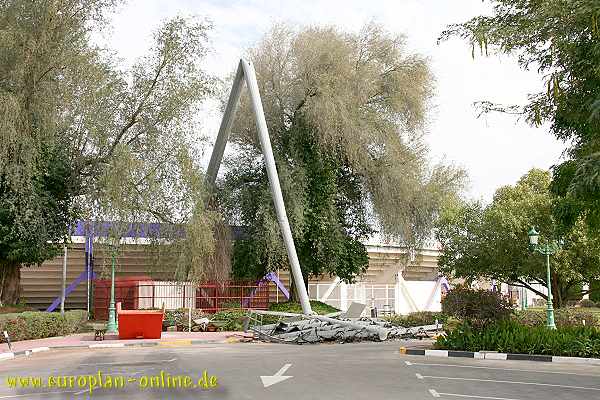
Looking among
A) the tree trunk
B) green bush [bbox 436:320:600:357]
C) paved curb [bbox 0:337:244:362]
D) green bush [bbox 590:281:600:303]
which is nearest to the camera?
green bush [bbox 436:320:600:357]

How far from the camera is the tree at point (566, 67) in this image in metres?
13.9

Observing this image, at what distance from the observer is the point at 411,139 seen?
114 ft

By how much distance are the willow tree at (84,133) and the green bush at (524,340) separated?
12.2 metres

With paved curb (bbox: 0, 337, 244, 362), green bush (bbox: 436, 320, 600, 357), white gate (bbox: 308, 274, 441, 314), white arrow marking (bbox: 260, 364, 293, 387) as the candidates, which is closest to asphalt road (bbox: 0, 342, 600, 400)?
white arrow marking (bbox: 260, 364, 293, 387)

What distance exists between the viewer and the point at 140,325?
2448cm

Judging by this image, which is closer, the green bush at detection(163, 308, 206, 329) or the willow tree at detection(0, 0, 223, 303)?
the willow tree at detection(0, 0, 223, 303)

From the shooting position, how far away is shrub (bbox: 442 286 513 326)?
60.0 ft

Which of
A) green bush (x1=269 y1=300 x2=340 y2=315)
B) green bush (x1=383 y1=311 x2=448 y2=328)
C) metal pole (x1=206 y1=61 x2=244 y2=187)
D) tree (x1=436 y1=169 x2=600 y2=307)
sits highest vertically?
metal pole (x1=206 y1=61 x2=244 y2=187)

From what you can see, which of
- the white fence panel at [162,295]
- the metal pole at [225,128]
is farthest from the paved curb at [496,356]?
the white fence panel at [162,295]

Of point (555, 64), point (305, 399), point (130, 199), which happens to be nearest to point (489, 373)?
point (305, 399)

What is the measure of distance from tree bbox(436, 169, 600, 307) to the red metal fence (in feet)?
46.2

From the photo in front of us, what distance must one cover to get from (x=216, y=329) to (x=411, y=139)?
1324 centimetres

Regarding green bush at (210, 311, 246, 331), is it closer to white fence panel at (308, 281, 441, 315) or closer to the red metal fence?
the red metal fence

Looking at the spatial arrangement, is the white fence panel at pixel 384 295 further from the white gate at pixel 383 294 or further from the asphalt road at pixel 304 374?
the asphalt road at pixel 304 374
